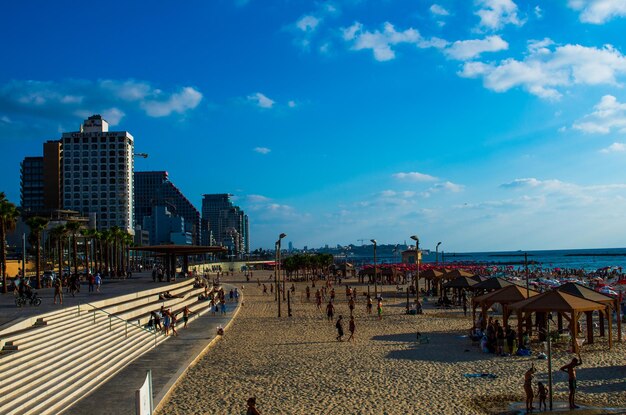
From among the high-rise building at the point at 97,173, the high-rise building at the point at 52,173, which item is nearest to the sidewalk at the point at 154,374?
the high-rise building at the point at 97,173

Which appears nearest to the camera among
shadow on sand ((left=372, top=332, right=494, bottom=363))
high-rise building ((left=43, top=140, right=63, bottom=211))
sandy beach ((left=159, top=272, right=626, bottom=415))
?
sandy beach ((left=159, top=272, right=626, bottom=415))

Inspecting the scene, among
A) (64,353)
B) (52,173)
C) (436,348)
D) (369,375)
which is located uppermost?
(52,173)

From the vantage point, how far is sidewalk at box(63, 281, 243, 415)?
11.5m

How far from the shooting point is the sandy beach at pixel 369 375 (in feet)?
42.6

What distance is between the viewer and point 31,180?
128250 millimetres

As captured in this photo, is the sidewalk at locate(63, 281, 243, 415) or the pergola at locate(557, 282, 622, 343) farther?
the pergola at locate(557, 282, 622, 343)

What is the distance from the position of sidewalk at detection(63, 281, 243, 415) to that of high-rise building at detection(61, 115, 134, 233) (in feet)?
297

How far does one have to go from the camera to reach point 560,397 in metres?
13.3

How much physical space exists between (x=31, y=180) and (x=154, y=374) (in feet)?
424

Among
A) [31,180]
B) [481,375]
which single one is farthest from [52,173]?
[481,375]

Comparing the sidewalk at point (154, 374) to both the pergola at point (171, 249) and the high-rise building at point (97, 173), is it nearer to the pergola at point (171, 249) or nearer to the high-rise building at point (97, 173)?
the pergola at point (171, 249)

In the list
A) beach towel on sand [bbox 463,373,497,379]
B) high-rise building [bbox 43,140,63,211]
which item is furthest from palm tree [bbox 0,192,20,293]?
high-rise building [bbox 43,140,63,211]

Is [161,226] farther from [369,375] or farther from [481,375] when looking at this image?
[481,375]

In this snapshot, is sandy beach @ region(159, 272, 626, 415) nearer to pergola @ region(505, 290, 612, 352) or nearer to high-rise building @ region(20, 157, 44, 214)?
pergola @ region(505, 290, 612, 352)
